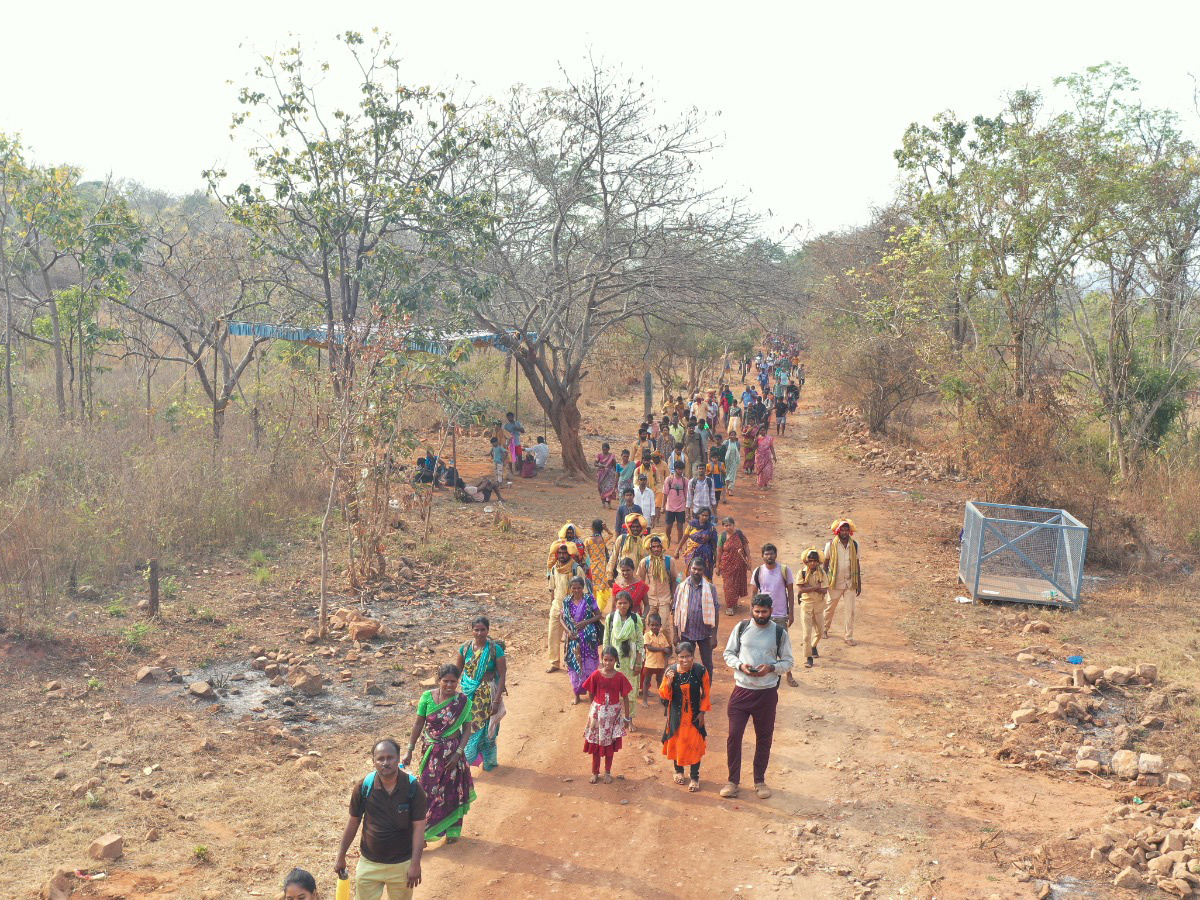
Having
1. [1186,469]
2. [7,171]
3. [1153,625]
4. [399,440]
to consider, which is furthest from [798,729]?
[7,171]

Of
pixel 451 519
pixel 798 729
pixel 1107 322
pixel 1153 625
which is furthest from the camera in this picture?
pixel 1107 322

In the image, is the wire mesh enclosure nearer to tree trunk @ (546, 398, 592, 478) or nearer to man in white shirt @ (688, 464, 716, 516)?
man in white shirt @ (688, 464, 716, 516)

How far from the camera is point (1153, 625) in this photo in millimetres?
11531

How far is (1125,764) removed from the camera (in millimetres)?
7523

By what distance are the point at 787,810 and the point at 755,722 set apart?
0.62 metres

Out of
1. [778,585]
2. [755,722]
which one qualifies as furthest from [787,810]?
[778,585]

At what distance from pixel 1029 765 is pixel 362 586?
7.53m

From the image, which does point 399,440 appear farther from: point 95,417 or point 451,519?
point 95,417

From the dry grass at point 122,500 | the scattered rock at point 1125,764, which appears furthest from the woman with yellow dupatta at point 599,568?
the dry grass at point 122,500

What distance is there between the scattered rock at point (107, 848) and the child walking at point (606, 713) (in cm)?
308

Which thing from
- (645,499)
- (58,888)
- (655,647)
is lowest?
(58,888)

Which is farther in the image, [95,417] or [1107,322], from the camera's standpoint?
[1107,322]

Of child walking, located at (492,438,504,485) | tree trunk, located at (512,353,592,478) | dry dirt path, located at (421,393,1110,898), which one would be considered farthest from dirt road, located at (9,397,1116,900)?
tree trunk, located at (512,353,592,478)

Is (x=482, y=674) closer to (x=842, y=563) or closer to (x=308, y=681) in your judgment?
(x=308, y=681)
